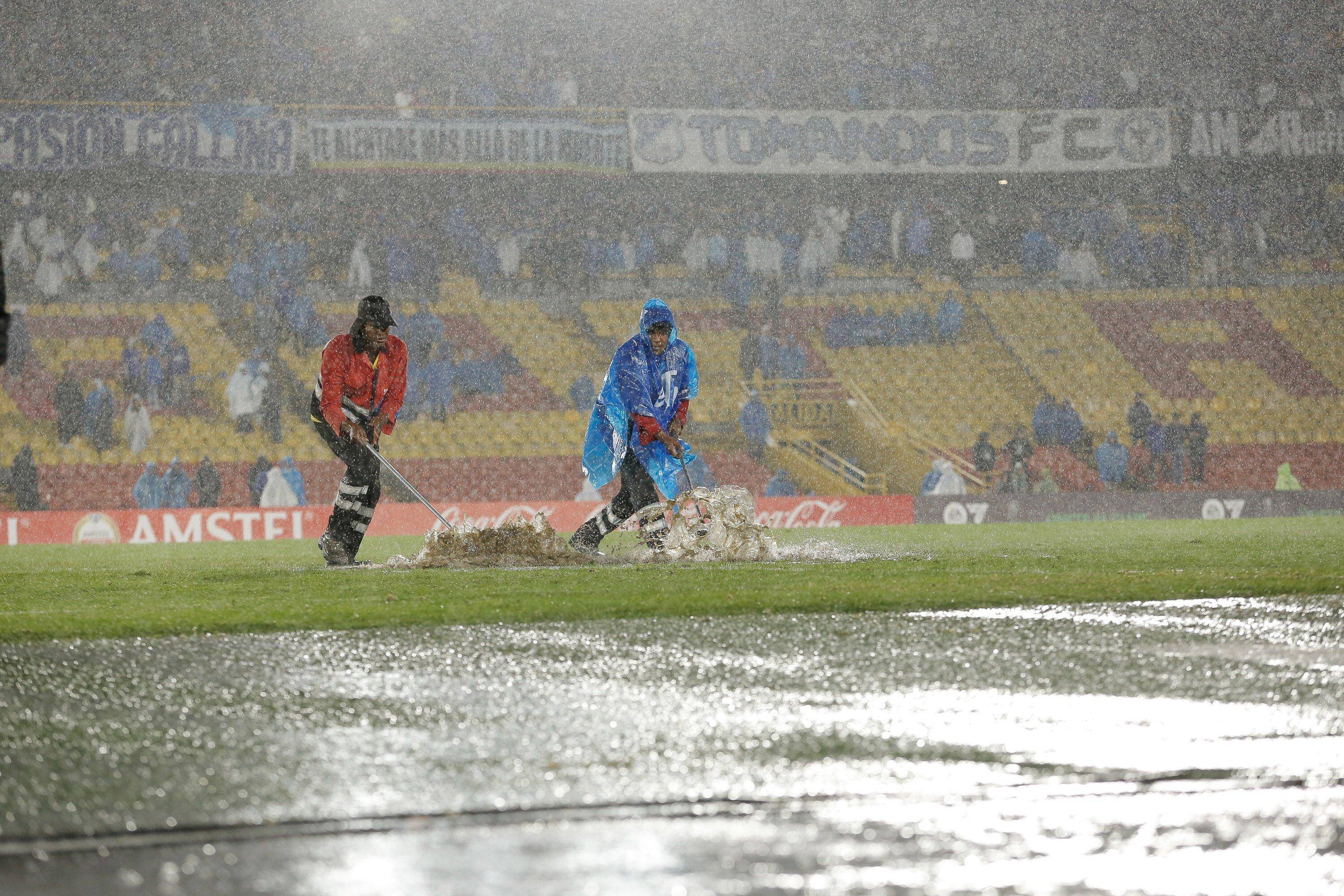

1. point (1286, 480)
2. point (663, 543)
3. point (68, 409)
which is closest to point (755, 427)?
point (1286, 480)

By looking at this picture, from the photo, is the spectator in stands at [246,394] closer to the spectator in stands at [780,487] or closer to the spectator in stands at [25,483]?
the spectator in stands at [25,483]

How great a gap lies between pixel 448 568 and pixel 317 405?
1367 millimetres

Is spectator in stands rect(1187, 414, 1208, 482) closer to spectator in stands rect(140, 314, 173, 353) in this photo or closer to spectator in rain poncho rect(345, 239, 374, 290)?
spectator in rain poncho rect(345, 239, 374, 290)

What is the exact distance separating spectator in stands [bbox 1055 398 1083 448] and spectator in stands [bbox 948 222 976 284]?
4211 mm

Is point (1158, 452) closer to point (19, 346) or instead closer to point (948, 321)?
point (948, 321)

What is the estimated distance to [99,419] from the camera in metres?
21.7

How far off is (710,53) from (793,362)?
818 centimetres

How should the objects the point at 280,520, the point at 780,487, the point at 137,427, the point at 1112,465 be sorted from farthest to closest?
the point at 1112,465 → the point at 137,427 → the point at 780,487 → the point at 280,520

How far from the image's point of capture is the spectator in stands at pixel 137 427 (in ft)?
71.4

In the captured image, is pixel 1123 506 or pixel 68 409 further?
pixel 68 409

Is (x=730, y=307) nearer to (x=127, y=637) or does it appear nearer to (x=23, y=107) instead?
(x=23, y=107)

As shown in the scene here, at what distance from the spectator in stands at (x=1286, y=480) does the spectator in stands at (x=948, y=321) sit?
5.90 meters

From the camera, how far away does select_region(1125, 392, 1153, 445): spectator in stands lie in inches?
917

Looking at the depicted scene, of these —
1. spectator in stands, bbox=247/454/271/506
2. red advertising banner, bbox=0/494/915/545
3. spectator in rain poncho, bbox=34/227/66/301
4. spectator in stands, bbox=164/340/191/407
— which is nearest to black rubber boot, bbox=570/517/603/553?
red advertising banner, bbox=0/494/915/545
